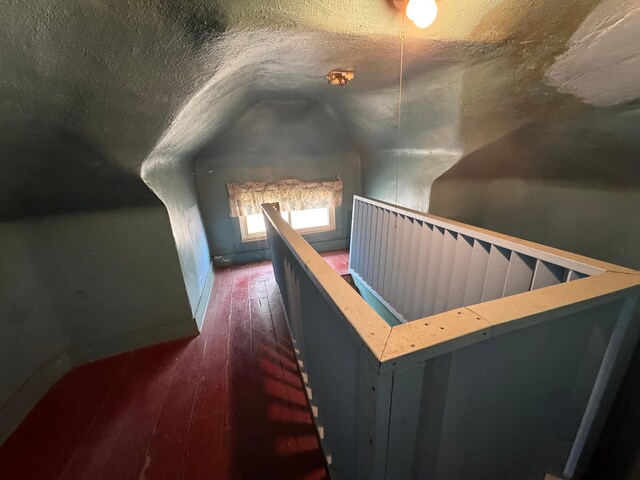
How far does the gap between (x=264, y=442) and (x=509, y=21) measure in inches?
83.9

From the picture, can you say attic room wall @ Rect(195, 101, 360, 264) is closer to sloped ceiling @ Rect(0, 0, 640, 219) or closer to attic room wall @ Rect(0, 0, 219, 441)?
sloped ceiling @ Rect(0, 0, 640, 219)

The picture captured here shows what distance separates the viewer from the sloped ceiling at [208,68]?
0.74m

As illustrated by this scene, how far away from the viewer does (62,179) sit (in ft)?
4.30

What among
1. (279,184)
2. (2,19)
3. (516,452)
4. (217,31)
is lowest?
(516,452)

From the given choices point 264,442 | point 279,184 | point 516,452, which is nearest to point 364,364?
point 516,452

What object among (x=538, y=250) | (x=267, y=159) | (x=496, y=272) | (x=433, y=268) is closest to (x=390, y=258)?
(x=433, y=268)

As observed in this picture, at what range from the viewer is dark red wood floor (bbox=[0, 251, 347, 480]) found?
3.63ft

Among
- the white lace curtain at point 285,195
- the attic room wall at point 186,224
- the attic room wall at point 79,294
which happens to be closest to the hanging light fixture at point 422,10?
the attic room wall at point 186,224

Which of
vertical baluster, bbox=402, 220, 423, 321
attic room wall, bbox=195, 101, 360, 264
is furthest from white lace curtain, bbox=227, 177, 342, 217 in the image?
vertical baluster, bbox=402, 220, 423, 321

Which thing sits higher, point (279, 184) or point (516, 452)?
point (279, 184)

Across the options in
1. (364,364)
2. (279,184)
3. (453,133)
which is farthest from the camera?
(279,184)

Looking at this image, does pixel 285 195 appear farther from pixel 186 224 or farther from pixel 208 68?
pixel 208 68

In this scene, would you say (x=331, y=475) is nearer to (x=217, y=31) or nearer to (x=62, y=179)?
(x=217, y=31)

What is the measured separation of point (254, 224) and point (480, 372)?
11.2ft
